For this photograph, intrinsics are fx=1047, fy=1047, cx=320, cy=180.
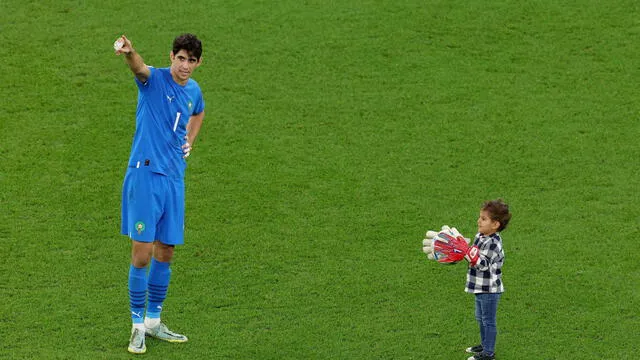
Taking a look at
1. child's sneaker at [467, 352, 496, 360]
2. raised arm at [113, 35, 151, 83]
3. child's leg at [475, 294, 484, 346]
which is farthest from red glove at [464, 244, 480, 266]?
raised arm at [113, 35, 151, 83]

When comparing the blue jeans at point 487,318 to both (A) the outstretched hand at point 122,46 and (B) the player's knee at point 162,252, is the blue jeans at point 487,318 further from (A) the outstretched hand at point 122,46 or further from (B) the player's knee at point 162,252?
(A) the outstretched hand at point 122,46

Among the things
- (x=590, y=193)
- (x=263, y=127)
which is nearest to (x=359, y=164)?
(x=263, y=127)

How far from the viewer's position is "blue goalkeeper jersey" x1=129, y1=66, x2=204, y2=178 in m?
7.27

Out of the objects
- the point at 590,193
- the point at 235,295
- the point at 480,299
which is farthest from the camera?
the point at 590,193

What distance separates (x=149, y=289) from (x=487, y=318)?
246 cm

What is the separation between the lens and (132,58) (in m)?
6.89

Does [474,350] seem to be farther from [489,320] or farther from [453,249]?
[453,249]

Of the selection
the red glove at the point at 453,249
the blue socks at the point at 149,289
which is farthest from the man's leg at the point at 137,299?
the red glove at the point at 453,249

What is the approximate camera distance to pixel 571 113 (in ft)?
36.9

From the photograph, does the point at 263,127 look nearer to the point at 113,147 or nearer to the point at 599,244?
the point at 113,147

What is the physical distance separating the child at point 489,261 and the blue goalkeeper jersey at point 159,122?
2.20 meters

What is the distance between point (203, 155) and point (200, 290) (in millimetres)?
2413

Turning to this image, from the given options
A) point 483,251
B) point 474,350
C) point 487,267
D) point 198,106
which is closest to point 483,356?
point 474,350

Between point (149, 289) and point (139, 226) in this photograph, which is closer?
point (139, 226)
